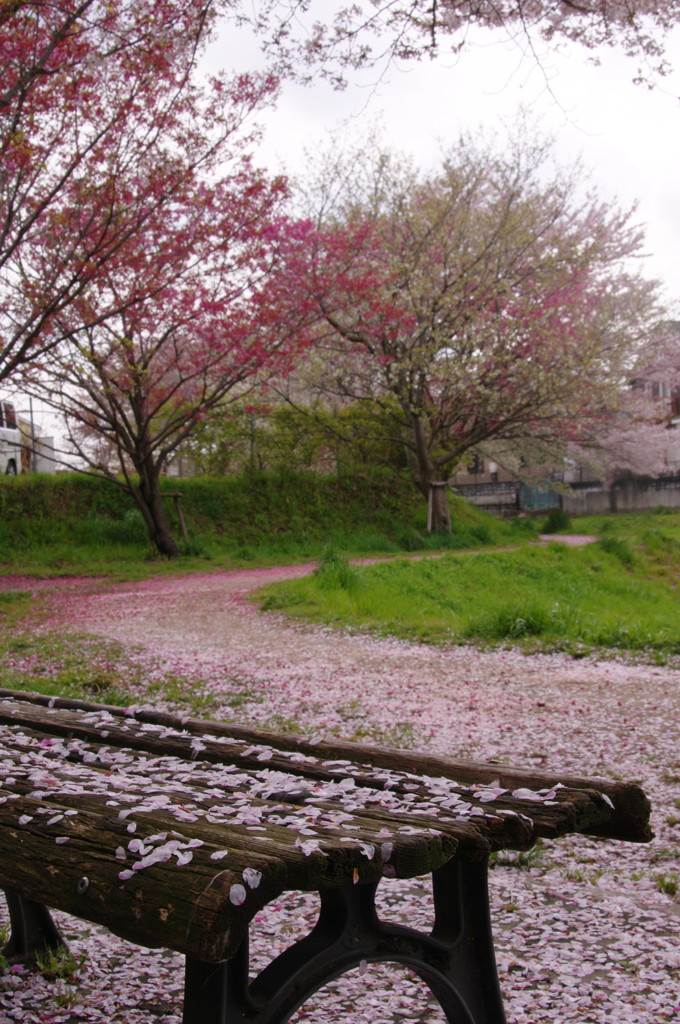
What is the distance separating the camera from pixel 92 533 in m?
17.8

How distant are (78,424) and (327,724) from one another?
1847 centimetres

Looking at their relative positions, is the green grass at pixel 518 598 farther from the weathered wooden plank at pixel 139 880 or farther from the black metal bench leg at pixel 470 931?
the weathered wooden plank at pixel 139 880

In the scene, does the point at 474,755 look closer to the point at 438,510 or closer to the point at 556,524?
the point at 438,510

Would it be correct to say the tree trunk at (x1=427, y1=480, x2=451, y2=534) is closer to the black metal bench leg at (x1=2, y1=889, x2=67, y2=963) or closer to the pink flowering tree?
the pink flowering tree

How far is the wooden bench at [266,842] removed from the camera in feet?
4.38

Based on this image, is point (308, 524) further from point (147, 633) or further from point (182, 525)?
point (147, 633)

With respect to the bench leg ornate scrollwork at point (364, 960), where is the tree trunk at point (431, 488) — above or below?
above

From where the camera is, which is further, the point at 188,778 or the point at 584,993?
the point at 584,993

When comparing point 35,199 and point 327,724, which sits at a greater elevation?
point 35,199

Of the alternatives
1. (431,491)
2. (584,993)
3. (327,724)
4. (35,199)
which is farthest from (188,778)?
(431,491)

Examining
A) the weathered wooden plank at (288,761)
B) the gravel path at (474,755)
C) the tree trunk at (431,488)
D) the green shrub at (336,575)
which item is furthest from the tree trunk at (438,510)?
the weathered wooden plank at (288,761)

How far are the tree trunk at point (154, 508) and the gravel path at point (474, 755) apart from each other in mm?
5868

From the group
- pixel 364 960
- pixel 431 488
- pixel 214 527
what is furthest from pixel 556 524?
pixel 364 960

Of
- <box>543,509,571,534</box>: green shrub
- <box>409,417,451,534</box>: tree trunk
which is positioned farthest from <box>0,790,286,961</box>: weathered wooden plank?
<box>543,509,571,534</box>: green shrub
